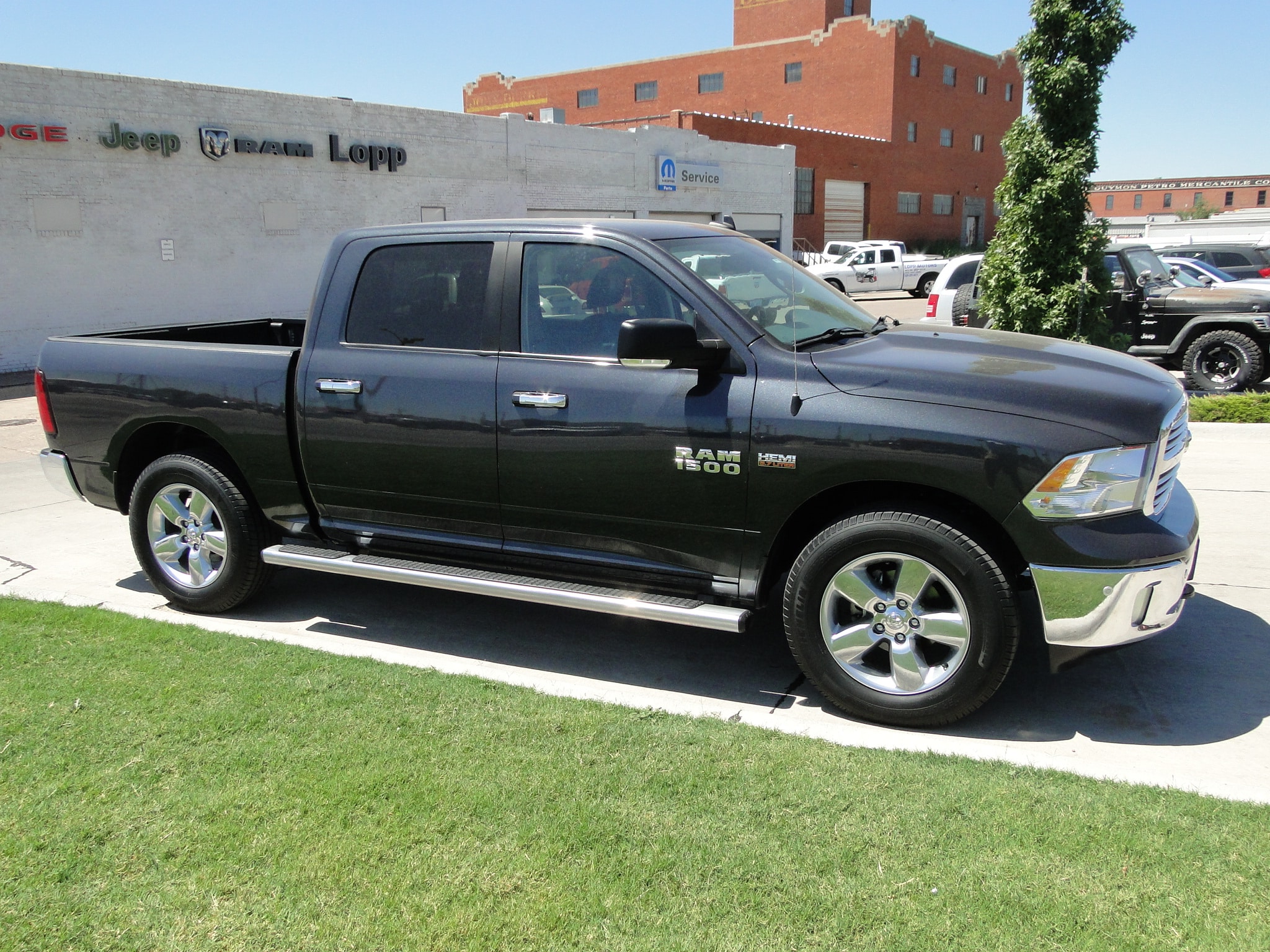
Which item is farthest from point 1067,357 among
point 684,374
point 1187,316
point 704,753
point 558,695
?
point 1187,316

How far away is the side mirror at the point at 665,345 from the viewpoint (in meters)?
4.08

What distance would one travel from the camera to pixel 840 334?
469 centimetres

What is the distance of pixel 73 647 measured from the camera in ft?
16.4

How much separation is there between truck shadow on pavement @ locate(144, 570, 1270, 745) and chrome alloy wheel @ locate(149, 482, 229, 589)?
0.31m

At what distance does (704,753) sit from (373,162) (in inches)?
886

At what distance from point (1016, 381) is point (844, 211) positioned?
50.4 m

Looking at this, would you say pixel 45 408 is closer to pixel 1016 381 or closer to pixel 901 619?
pixel 901 619

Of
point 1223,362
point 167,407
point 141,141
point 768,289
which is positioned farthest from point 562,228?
point 141,141

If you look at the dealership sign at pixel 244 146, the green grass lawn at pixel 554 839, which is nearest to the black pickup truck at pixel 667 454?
the green grass lawn at pixel 554 839

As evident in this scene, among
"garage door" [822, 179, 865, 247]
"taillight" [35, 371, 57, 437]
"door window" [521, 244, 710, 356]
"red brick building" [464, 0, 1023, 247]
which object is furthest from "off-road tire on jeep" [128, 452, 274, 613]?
"garage door" [822, 179, 865, 247]

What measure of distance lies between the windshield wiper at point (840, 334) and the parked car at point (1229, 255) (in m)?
19.9

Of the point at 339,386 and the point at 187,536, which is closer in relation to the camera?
the point at 339,386

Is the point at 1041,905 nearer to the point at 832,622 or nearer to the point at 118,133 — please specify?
the point at 832,622

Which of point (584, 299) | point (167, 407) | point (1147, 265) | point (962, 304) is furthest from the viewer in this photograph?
point (962, 304)
